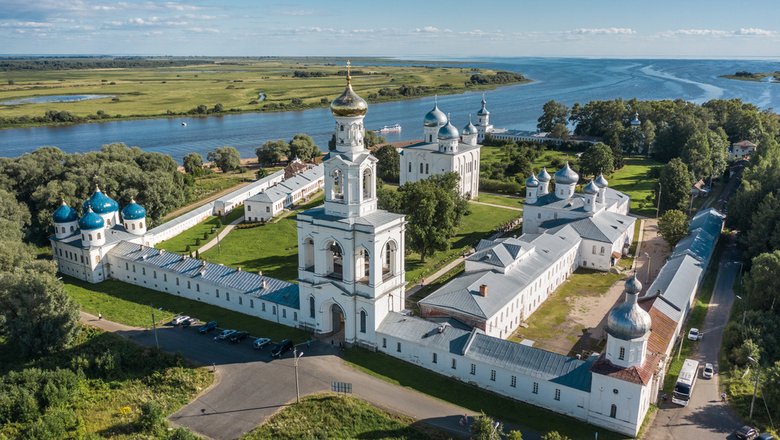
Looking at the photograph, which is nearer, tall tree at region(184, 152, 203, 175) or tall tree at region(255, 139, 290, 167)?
tall tree at region(184, 152, 203, 175)

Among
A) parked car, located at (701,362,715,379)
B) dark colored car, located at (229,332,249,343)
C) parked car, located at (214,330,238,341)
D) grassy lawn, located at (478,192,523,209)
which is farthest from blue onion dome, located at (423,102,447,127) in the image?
parked car, located at (701,362,715,379)

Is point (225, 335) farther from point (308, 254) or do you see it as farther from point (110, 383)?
point (308, 254)

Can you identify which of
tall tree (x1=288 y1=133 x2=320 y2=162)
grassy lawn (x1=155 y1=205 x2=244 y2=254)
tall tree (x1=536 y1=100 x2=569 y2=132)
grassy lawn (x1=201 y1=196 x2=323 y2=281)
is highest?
tall tree (x1=536 y1=100 x2=569 y2=132)

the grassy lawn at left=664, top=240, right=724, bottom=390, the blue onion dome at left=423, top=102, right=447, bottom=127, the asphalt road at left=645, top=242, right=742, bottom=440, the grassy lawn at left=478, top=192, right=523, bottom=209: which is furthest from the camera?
the blue onion dome at left=423, top=102, right=447, bottom=127

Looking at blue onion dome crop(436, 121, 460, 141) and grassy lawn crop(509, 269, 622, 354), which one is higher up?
blue onion dome crop(436, 121, 460, 141)

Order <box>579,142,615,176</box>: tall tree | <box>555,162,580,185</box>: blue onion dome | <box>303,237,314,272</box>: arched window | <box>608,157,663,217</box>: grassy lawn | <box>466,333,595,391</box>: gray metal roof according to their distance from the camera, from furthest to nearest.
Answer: <box>579,142,615,176</box>: tall tree → <box>608,157,663,217</box>: grassy lawn → <box>555,162,580,185</box>: blue onion dome → <box>303,237,314,272</box>: arched window → <box>466,333,595,391</box>: gray metal roof

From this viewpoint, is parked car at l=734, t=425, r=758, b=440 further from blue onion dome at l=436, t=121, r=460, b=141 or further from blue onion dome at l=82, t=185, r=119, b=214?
blue onion dome at l=436, t=121, r=460, b=141

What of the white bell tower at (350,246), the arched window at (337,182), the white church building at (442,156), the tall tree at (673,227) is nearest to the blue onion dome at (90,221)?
the white bell tower at (350,246)
